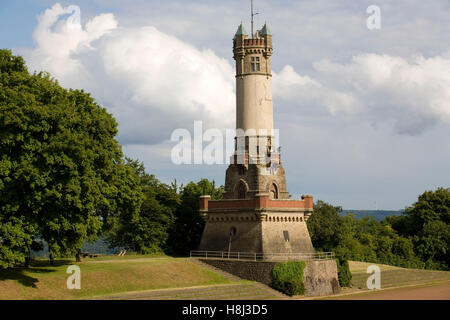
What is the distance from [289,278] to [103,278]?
15.0 meters

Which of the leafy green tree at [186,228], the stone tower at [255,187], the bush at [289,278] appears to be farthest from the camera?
the leafy green tree at [186,228]

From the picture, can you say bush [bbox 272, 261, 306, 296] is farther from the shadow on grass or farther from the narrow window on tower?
the shadow on grass

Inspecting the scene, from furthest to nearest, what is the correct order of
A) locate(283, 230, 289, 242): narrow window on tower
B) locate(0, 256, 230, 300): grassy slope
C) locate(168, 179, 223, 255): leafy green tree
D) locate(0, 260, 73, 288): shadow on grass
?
locate(168, 179, 223, 255): leafy green tree
locate(283, 230, 289, 242): narrow window on tower
locate(0, 260, 73, 288): shadow on grass
locate(0, 256, 230, 300): grassy slope

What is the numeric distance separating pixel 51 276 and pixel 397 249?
49539 millimetres

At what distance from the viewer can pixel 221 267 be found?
53.0 metres

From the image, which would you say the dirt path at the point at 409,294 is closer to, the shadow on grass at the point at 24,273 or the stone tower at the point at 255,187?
the stone tower at the point at 255,187

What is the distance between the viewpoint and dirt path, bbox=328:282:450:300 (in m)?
48.8

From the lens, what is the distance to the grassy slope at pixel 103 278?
40.0 metres

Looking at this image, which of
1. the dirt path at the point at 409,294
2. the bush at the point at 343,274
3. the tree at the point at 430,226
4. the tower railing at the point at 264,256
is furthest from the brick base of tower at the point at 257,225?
the tree at the point at 430,226

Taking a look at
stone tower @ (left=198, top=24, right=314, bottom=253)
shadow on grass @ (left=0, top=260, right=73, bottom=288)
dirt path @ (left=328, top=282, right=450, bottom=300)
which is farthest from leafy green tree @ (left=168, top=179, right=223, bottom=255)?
dirt path @ (left=328, top=282, right=450, bottom=300)

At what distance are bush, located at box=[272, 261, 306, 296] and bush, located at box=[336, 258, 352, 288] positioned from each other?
5215mm

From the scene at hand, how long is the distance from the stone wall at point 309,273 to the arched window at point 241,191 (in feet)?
24.4
